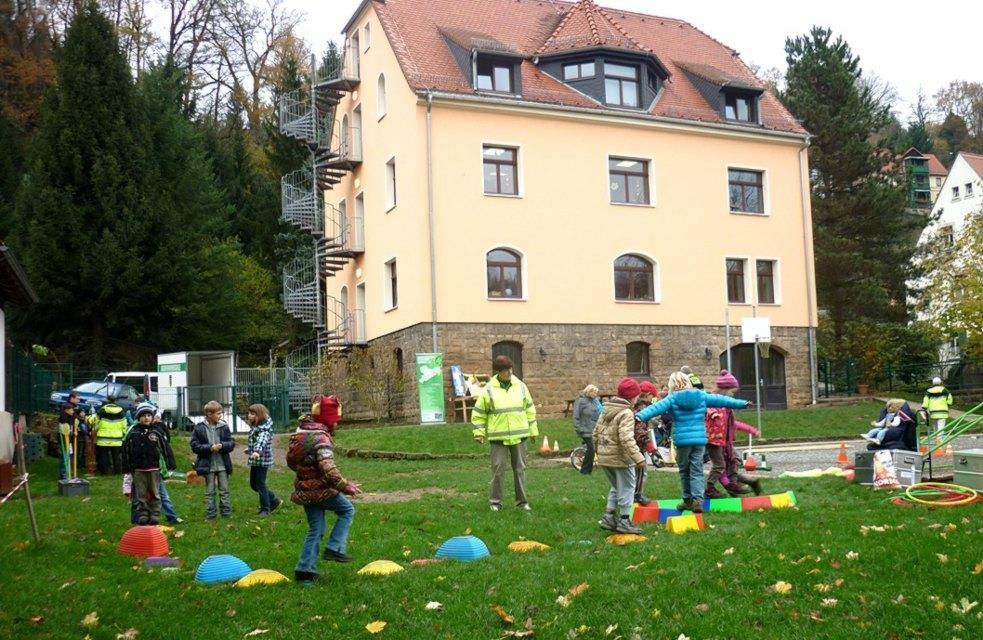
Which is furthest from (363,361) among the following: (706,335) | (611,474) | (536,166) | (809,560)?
(809,560)

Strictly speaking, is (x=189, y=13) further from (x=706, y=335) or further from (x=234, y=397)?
(x=706, y=335)

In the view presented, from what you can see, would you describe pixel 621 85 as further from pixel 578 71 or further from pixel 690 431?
pixel 690 431

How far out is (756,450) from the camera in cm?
2483

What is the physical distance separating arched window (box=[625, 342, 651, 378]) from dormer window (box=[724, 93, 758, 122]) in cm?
957

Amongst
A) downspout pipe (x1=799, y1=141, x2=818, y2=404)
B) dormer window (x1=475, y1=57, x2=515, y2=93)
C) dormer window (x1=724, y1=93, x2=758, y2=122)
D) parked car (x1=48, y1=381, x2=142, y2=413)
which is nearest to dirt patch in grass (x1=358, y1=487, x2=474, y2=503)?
parked car (x1=48, y1=381, x2=142, y2=413)

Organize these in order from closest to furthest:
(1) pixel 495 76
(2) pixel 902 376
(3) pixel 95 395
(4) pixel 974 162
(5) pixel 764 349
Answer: (3) pixel 95 395 → (5) pixel 764 349 → (1) pixel 495 76 → (2) pixel 902 376 → (4) pixel 974 162

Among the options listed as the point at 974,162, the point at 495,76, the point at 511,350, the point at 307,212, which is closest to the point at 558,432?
the point at 511,350

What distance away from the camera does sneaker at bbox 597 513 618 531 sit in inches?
448

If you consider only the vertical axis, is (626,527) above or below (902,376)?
below

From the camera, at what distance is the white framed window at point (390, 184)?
36.4 meters

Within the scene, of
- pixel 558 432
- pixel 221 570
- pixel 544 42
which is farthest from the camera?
pixel 544 42

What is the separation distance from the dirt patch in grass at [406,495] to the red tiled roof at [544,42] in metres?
19.0

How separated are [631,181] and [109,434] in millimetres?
21023

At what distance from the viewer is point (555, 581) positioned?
875cm
